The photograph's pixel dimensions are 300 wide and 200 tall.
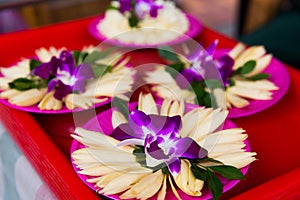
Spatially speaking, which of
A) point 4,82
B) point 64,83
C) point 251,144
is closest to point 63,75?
point 64,83

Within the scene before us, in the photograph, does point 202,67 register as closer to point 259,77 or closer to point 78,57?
point 259,77

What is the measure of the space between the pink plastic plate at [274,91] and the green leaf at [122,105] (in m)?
0.17

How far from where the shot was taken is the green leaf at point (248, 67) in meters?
0.79

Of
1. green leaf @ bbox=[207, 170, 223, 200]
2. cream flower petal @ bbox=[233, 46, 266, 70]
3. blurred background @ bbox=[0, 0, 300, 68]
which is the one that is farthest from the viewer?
blurred background @ bbox=[0, 0, 300, 68]

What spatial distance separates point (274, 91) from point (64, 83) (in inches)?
14.8

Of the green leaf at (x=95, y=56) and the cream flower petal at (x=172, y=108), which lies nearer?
the cream flower petal at (x=172, y=108)

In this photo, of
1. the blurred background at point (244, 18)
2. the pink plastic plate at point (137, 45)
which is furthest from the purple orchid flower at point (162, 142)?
the blurred background at point (244, 18)

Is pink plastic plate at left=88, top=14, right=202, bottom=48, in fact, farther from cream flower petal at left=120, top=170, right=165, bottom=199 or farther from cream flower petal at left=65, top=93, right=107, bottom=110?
cream flower petal at left=120, top=170, right=165, bottom=199

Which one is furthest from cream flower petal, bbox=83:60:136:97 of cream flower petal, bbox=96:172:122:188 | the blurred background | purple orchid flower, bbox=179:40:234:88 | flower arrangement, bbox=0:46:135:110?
the blurred background

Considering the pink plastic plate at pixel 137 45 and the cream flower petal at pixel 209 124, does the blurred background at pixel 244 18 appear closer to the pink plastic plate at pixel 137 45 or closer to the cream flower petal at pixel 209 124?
the pink plastic plate at pixel 137 45

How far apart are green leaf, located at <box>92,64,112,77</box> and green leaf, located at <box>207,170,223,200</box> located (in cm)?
33

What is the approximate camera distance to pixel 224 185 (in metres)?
0.54

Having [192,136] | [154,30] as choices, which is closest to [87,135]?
[192,136]

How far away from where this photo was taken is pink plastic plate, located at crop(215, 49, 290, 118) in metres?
0.72
